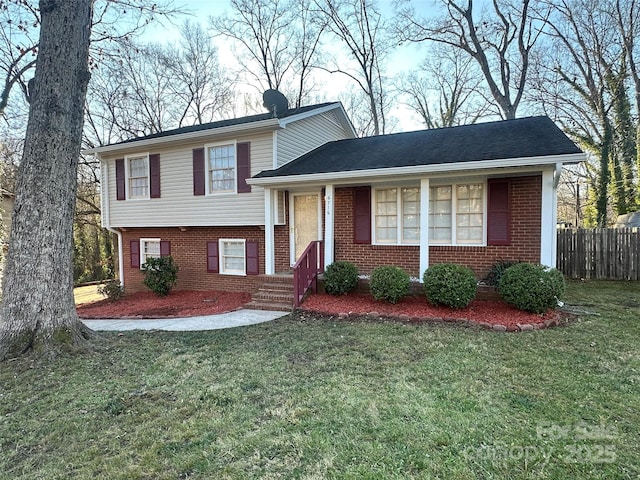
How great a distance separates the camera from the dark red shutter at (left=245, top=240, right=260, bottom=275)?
9805mm

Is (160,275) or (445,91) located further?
(445,91)

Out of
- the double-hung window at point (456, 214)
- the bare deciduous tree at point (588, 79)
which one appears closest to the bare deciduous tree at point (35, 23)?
the double-hung window at point (456, 214)

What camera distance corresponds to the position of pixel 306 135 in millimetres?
10500

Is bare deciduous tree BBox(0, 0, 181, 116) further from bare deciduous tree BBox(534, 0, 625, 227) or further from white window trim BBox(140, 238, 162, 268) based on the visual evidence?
bare deciduous tree BBox(534, 0, 625, 227)

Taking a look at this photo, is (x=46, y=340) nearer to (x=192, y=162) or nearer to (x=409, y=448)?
(x=409, y=448)

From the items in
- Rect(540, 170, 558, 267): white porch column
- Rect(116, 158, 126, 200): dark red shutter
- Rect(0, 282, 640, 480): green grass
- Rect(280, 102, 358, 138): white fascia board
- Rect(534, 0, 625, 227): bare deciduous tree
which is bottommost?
Rect(0, 282, 640, 480): green grass

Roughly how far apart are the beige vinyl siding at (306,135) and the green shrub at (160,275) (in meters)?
4.35

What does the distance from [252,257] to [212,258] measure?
1.36 metres

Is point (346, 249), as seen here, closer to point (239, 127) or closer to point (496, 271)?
point (496, 271)

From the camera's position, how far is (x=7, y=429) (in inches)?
119

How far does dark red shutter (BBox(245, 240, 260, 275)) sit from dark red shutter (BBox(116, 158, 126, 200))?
14.9ft

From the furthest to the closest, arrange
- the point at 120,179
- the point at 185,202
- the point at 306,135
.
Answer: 1. the point at 120,179
2. the point at 306,135
3. the point at 185,202

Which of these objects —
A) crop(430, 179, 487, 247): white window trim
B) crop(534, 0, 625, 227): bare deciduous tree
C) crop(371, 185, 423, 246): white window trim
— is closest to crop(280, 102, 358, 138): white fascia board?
crop(371, 185, 423, 246): white window trim

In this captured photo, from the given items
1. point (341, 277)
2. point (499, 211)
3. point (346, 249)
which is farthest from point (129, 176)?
point (499, 211)
